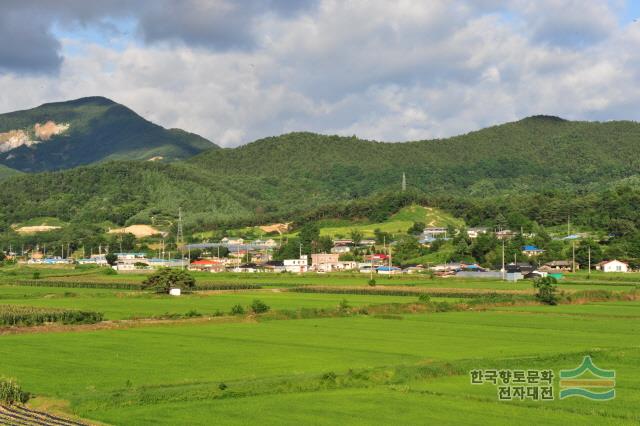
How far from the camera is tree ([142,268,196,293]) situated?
72062 millimetres

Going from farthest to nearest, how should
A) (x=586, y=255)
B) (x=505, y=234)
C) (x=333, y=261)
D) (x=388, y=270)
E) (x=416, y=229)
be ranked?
(x=416, y=229) < (x=505, y=234) < (x=333, y=261) < (x=388, y=270) < (x=586, y=255)

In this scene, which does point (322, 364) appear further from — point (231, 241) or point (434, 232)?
point (231, 241)

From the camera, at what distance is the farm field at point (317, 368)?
21.1 metres

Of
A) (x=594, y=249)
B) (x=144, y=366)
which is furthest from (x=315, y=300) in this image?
(x=594, y=249)

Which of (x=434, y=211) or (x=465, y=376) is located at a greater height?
(x=434, y=211)

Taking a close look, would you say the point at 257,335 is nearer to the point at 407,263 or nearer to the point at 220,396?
the point at 220,396

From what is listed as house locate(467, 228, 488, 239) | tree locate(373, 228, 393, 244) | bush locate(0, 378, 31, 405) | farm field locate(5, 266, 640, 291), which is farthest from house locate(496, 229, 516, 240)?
bush locate(0, 378, 31, 405)

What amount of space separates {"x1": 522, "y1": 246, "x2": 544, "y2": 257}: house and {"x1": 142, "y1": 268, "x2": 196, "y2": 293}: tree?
52162 millimetres

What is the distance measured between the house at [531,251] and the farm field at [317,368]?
216ft

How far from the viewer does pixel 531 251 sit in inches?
4437

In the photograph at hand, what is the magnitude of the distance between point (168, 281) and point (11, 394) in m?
50.0

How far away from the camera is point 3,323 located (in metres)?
41.8

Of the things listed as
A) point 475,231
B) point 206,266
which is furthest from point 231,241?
point 475,231

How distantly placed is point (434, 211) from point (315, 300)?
11050 cm
